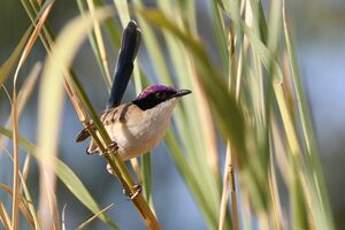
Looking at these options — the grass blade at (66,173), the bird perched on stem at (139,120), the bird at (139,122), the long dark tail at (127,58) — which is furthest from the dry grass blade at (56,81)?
the bird at (139,122)

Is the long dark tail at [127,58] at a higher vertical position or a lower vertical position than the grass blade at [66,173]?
higher

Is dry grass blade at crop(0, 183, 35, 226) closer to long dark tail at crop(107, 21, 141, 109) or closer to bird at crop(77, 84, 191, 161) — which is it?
long dark tail at crop(107, 21, 141, 109)

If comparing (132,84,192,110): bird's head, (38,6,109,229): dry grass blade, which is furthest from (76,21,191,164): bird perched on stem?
(38,6,109,229): dry grass blade

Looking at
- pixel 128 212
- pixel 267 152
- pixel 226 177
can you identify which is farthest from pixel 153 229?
pixel 128 212

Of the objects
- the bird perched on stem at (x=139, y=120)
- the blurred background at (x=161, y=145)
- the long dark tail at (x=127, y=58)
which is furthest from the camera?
the blurred background at (x=161, y=145)

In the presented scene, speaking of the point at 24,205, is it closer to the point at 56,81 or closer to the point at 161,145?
the point at 56,81

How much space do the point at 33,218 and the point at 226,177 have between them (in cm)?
23

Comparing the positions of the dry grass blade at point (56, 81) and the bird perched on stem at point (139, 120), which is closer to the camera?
the dry grass blade at point (56, 81)

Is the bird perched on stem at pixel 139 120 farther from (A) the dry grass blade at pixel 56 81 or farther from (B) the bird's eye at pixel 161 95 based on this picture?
(A) the dry grass blade at pixel 56 81

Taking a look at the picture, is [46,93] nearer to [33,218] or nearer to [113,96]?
[33,218]

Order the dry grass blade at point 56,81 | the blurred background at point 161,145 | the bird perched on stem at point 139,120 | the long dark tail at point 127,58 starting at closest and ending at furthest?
the dry grass blade at point 56,81, the long dark tail at point 127,58, the bird perched on stem at point 139,120, the blurred background at point 161,145

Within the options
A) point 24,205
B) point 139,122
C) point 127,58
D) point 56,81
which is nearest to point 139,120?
point 139,122

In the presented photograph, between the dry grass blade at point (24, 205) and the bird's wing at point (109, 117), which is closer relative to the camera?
the dry grass blade at point (24, 205)

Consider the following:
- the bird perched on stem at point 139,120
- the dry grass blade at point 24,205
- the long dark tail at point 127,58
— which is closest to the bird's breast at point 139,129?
the bird perched on stem at point 139,120
